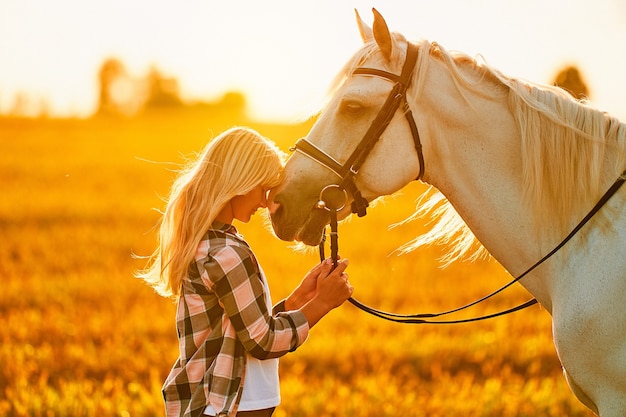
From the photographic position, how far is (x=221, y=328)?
2953 mm

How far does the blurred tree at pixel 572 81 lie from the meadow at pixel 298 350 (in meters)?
1.03

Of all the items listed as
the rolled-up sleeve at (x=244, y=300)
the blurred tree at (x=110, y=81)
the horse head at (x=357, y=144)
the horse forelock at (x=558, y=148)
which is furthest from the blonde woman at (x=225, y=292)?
the blurred tree at (x=110, y=81)

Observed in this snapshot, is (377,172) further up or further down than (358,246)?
further up

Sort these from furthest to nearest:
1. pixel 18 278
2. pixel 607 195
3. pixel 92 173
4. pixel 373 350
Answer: pixel 92 173, pixel 18 278, pixel 373 350, pixel 607 195

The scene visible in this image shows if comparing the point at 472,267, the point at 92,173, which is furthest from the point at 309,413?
the point at 92,173

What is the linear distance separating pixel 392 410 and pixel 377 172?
117 inches

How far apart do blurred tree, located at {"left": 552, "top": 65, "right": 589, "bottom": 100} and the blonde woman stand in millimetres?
1540

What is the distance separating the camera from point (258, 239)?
14.3 m

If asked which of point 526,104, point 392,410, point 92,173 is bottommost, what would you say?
point 92,173

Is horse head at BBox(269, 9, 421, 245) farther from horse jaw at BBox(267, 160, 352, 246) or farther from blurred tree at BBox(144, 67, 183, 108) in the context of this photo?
blurred tree at BBox(144, 67, 183, 108)

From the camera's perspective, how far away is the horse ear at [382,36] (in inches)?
117

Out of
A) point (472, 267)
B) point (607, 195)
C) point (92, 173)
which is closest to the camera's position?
point (607, 195)

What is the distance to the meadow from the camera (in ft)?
18.7

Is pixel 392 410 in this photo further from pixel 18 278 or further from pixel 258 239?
pixel 258 239
